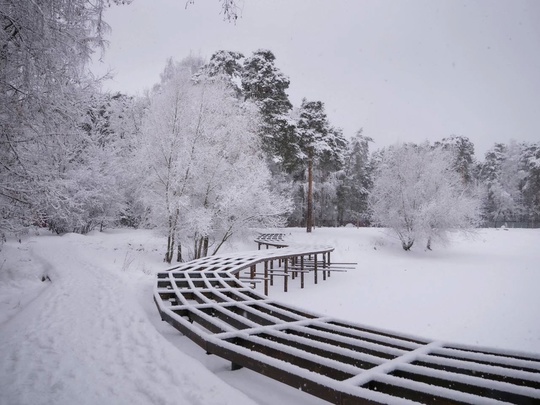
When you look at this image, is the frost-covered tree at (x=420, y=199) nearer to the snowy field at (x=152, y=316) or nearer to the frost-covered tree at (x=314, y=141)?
the snowy field at (x=152, y=316)

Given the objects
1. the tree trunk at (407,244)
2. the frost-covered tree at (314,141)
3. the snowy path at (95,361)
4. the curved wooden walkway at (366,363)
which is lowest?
the tree trunk at (407,244)

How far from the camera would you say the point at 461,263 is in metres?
21.0

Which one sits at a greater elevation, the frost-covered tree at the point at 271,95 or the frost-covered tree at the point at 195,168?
the frost-covered tree at the point at 271,95

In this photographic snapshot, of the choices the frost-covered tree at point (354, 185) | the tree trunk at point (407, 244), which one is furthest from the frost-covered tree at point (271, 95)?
the frost-covered tree at point (354, 185)

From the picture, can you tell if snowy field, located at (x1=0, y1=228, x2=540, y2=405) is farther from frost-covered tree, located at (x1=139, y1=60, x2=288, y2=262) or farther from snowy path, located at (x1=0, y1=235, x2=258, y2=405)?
frost-covered tree, located at (x1=139, y1=60, x2=288, y2=262)

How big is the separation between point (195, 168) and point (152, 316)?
921cm

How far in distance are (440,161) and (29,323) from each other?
26792mm

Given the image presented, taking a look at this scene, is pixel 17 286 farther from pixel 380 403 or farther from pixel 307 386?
pixel 380 403

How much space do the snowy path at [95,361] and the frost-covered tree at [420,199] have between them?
22.1 metres

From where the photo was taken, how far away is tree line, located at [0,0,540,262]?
512 centimetres

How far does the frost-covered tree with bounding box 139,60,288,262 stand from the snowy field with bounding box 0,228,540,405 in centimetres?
296

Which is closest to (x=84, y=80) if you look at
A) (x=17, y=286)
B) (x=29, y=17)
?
(x=29, y=17)

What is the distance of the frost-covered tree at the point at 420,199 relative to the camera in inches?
902

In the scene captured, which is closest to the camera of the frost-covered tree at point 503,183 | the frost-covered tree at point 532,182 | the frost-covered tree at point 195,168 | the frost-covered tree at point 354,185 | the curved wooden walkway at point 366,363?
the curved wooden walkway at point 366,363
